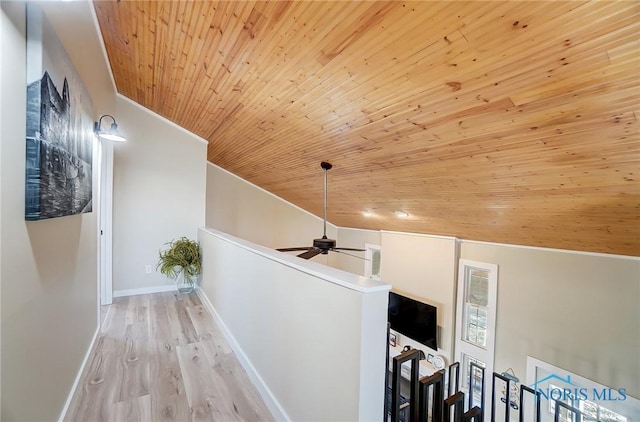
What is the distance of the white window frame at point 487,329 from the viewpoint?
4.58m

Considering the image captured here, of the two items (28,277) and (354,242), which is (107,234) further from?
(354,242)

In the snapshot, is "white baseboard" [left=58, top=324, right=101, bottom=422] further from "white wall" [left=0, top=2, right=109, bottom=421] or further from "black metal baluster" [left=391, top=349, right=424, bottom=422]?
"black metal baluster" [left=391, top=349, right=424, bottom=422]

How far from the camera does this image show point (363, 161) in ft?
11.0

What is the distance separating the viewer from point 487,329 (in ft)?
15.4

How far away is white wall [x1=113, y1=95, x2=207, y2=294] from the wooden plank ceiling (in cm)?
63

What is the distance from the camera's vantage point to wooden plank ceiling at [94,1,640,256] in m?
1.50

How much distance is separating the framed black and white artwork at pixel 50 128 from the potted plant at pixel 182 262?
2446mm

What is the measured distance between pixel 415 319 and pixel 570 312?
7.95 ft

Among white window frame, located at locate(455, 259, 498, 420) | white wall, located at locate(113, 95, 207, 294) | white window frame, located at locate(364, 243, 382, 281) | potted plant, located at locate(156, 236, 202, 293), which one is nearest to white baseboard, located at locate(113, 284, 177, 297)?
white wall, located at locate(113, 95, 207, 294)

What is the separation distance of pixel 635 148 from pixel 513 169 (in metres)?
0.74

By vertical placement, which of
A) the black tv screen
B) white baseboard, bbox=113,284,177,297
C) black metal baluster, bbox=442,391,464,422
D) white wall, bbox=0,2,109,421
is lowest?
the black tv screen

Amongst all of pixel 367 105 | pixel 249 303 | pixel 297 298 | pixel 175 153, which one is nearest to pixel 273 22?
pixel 367 105

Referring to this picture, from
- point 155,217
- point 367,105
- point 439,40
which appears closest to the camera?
point 439,40

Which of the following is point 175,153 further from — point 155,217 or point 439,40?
point 439,40
